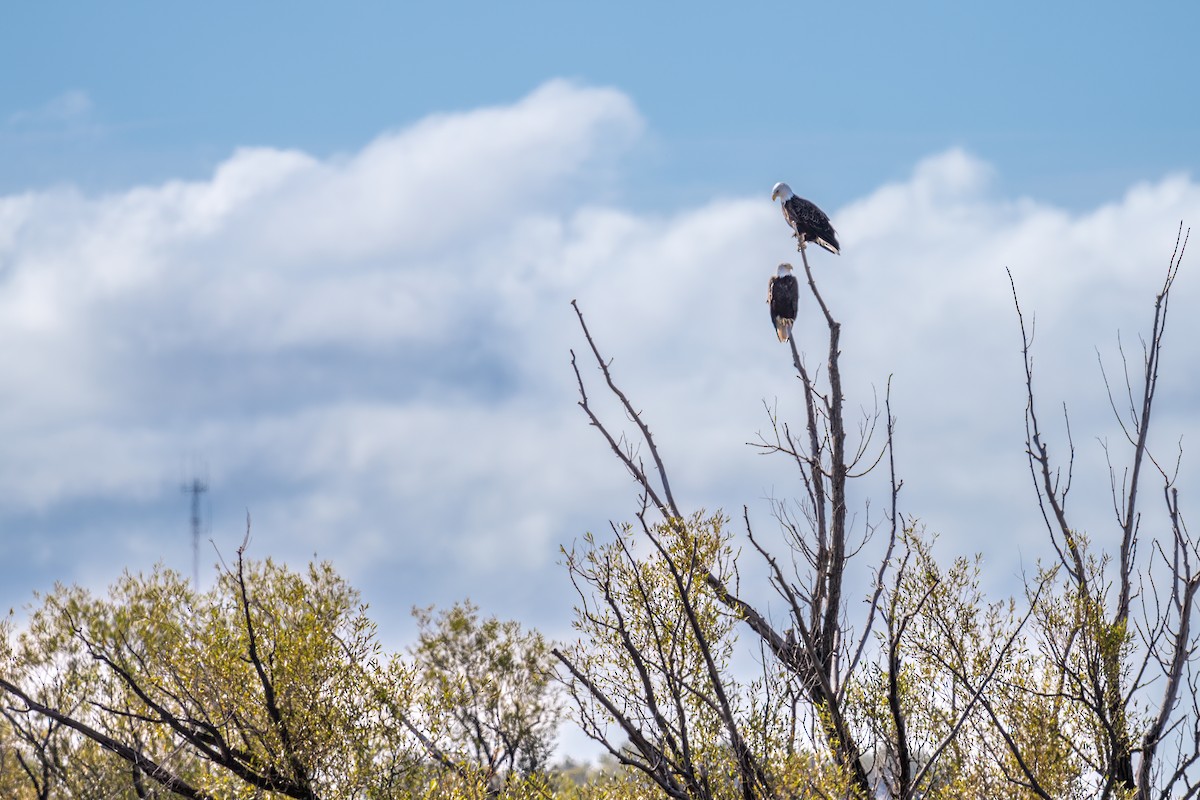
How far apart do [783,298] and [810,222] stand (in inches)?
51.4

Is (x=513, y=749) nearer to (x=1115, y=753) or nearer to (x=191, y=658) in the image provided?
(x=191, y=658)

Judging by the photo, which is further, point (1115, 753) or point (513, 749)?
point (513, 749)

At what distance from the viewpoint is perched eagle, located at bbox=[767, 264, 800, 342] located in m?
19.1

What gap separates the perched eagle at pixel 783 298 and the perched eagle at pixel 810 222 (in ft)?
2.12

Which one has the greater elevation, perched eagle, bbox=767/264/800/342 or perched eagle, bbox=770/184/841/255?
perched eagle, bbox=770/184/841/255

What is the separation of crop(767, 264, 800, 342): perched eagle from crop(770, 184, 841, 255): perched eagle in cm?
65

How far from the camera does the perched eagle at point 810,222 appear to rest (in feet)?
63.9

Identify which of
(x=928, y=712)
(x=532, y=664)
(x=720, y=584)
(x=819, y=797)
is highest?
(x=532, y=664)

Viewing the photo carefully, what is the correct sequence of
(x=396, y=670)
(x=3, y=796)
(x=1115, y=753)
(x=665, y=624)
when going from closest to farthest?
1. (x=665, y=624)
2. (x=1115, y=753)
3. (x=396, y=670)
4. (x=3, y=796)

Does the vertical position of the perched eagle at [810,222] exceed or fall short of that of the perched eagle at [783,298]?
it exceeds it

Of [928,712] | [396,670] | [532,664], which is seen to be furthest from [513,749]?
[928,712]

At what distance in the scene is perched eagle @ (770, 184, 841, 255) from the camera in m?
19.5

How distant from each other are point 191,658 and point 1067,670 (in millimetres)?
10115

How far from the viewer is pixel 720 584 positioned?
13.4 m
